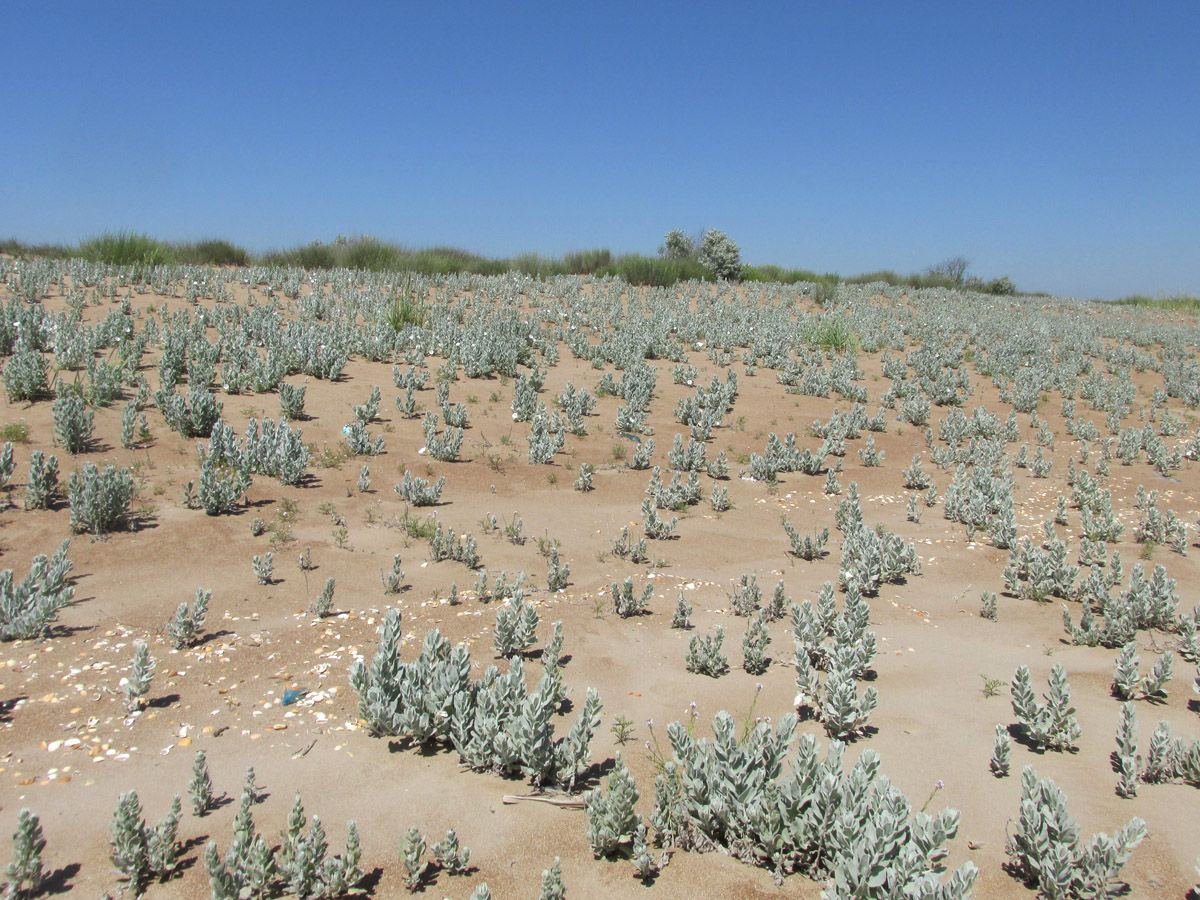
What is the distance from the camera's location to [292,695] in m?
4.16

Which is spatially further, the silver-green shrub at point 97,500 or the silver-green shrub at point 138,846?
the silver-green shrub at point 97,500

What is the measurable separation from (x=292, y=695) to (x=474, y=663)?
3.30ft

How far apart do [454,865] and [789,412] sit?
951 cm

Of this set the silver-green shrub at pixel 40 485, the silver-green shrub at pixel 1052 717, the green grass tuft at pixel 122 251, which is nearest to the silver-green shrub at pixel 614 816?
the silver-green shrub at pixel 1052 717

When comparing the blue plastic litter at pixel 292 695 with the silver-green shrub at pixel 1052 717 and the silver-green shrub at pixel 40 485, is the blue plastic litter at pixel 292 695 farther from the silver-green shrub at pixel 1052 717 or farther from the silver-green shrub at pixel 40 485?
the silver-green shrub at pixel 1052 717

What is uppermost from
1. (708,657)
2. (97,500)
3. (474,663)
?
(97,500)

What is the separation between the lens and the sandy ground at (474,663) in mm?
3205

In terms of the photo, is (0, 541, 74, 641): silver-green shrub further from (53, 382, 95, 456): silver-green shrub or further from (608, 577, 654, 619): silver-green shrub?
(608, 577, 654, 619): silver-green shrub

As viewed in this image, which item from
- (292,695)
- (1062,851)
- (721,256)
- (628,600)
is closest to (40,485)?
(292,695)

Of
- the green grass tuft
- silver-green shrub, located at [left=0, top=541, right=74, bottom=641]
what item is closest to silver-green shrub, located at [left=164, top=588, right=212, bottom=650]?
silver-green shrub, located at [left=0, top=541, right=74, bottom=641]

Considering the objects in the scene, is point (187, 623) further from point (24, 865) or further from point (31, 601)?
point (24, 865)

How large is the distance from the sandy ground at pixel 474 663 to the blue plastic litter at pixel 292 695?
2.0 inches

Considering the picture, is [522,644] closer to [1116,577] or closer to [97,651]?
[97,651]

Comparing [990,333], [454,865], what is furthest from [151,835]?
[990,333]
